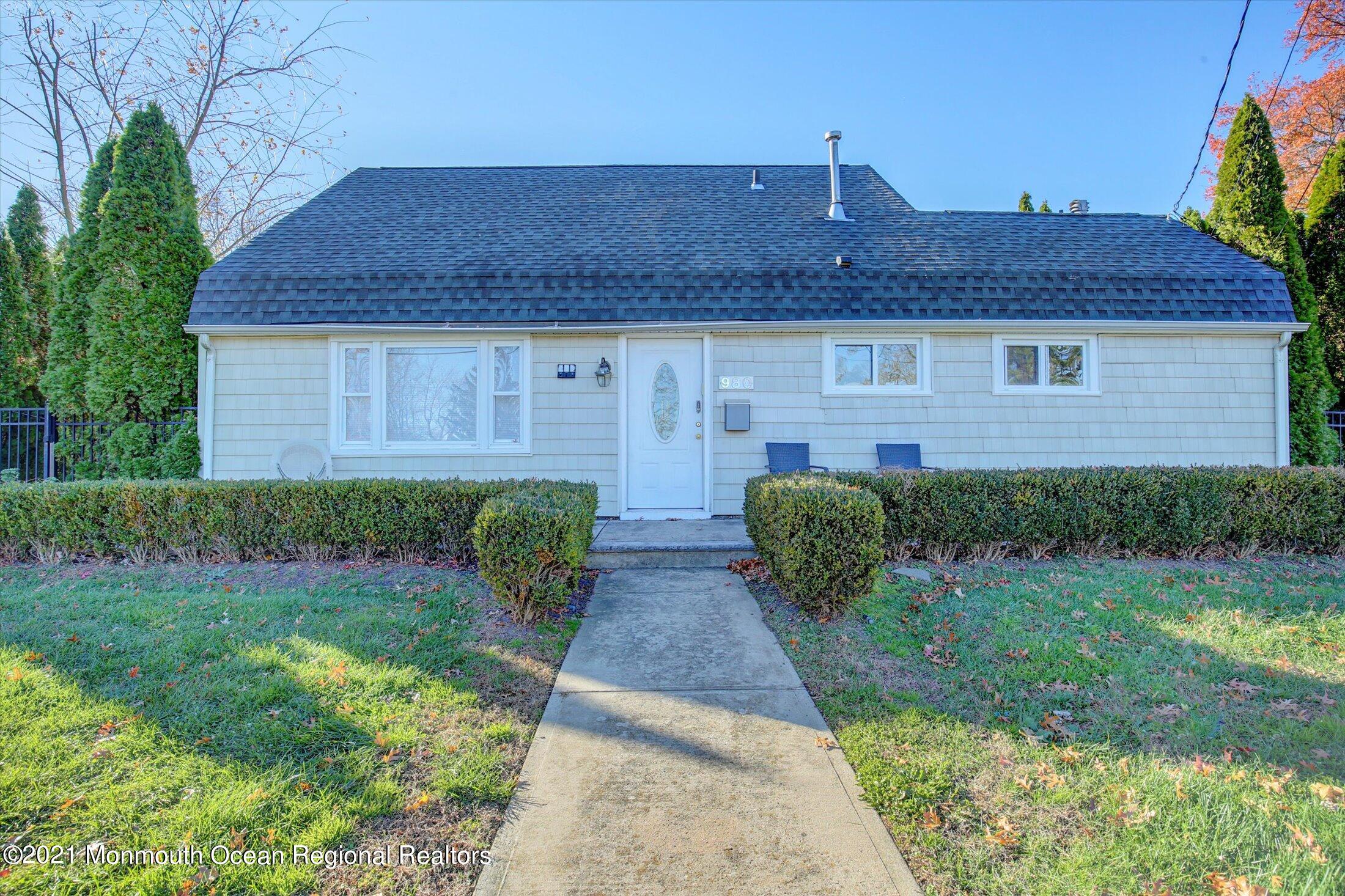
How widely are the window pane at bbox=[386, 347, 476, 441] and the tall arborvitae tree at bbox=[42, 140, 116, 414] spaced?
17.9 feet

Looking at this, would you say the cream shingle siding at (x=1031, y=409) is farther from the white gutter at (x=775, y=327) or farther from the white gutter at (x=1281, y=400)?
the white gutter at (x=775, y=327)

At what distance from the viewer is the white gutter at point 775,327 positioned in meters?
8.34

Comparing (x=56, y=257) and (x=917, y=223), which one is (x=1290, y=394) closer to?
(x=917, y=223)

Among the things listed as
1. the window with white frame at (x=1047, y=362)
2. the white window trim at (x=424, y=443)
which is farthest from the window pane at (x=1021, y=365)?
the white window trim at (x=424, y=443)

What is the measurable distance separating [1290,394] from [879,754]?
10866mm

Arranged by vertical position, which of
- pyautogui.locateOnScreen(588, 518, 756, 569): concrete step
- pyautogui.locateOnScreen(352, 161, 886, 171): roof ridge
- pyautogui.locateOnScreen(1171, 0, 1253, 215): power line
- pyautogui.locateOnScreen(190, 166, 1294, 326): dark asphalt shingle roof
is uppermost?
pyautogui.locateOnScreen(352, 161, 886, 171): roof ridge

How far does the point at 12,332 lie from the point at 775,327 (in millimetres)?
13973

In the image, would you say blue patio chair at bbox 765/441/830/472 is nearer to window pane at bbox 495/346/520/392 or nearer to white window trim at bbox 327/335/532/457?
white window trim at bbox 327/335/532/457

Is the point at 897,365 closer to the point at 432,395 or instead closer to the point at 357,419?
the point at 432,395

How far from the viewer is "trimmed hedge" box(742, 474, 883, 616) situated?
15.4ft

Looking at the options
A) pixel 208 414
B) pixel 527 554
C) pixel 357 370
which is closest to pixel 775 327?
pixel 527 554

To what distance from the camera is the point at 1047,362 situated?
344 inches

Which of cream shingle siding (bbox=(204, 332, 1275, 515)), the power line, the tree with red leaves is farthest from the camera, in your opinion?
the tree with red leaves

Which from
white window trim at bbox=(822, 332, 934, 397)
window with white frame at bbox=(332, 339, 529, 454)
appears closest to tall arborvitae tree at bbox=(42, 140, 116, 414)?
window with white frame at bbox=(332, 339, 529, 454)
